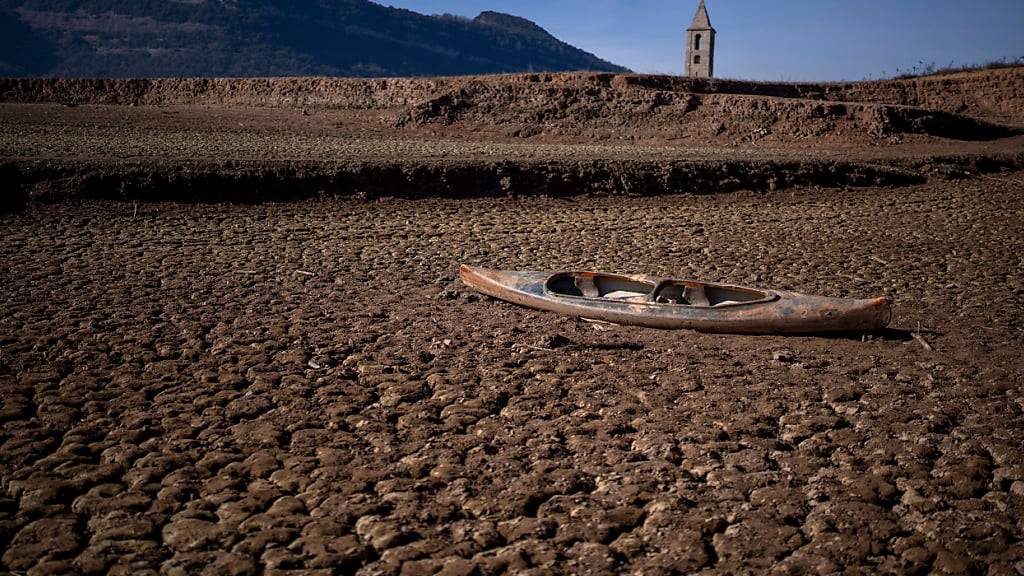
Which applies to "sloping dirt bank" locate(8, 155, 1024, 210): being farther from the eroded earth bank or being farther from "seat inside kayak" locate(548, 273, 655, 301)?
"seat inside kayak" locate(548, 273, 655, 301)

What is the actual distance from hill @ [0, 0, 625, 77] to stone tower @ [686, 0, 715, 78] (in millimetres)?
56245

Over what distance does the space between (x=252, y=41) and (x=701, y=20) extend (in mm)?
71425

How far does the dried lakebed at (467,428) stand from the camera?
8.52ft

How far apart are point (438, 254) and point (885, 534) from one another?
5164mm

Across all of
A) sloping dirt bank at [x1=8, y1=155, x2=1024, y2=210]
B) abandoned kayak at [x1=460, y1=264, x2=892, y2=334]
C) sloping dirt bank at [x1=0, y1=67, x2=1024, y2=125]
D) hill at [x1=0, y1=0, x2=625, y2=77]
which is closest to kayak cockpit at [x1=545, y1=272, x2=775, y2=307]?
abandoned kayak at [x1=460, y1=264, x2=892, y2=334]

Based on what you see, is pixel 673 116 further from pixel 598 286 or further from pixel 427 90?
pixel 598 286

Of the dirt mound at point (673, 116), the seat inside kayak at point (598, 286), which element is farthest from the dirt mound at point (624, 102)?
Result: the seat inside kayak at point (598, 286)

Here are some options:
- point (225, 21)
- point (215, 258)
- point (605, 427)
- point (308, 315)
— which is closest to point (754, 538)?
point (605, 427)

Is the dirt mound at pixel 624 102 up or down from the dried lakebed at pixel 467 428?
up

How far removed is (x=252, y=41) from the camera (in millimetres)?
96250

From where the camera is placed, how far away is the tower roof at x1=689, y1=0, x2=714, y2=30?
4055 cm

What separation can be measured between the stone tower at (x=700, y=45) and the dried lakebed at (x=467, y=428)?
36.7 metres

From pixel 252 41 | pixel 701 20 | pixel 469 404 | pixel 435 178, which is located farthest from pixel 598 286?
pixel 252 41

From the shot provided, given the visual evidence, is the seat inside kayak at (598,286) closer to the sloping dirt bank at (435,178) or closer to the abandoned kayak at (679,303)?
the abandoned kayak at (679,303)
